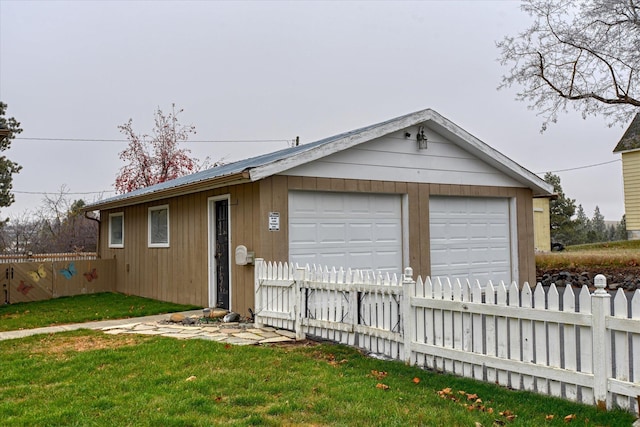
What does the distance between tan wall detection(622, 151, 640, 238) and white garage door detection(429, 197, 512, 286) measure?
12.8 meters

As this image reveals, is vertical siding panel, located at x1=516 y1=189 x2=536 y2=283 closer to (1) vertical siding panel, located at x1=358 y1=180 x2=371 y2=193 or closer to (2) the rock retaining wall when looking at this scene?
(2) the rock retaining wall

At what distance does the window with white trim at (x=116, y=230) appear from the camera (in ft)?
46.3

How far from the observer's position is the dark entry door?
9.45 m

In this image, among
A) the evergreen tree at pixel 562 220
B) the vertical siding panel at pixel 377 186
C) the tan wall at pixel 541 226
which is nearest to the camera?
the vertical siding panel at pixel 377 186

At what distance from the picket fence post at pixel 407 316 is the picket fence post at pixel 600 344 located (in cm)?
179

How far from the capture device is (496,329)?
14.8 feet

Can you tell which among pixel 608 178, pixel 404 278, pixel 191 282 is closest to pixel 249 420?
pixel 404 278

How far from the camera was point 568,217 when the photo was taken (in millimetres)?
34875

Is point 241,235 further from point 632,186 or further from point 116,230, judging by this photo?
point 632,186

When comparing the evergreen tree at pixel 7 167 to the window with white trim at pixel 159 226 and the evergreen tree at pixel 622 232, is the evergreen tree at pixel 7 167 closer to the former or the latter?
the window with white trim at pixel 159 226

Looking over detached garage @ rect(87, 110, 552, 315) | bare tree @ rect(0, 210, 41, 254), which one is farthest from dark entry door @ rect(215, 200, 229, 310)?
bare tree @ rect(0, 210, 41, 254)

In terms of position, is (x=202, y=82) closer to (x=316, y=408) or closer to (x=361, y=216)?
(x=361, y=216)

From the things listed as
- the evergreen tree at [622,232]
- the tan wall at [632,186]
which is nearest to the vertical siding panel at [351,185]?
the tan wall at [632,186]

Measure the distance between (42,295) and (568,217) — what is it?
3189 centimetres
